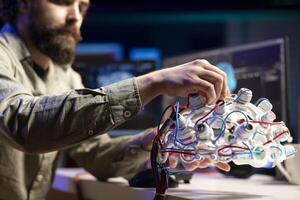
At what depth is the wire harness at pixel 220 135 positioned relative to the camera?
88 cm

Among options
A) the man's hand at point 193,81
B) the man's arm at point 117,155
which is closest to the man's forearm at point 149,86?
the man's hand at point 193,81

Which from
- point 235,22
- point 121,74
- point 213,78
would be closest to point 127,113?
point 213,78

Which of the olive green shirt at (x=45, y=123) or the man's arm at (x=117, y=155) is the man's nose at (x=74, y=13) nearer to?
the olive green shirt at (x=45, y=123)

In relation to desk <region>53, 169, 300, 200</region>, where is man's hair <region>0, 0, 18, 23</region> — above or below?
above

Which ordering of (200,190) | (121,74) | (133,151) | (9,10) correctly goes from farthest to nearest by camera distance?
1. (121,74)
2. (9,10)
3. (133,151)
4. (200,190)

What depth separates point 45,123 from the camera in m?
1.01

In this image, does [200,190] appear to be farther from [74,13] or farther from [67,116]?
[74,13]

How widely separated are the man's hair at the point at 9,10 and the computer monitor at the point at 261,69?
65 centimetres

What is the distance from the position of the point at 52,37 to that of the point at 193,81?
71 cm

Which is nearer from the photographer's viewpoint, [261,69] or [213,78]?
[213,78]

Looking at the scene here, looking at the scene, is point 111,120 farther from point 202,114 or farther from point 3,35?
point 3,35

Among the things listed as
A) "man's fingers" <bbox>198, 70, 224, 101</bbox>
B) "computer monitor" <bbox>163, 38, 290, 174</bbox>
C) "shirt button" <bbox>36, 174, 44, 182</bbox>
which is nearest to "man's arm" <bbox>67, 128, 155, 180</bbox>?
"shirt button" <bbox>36, 174, 44, 182</bbox>

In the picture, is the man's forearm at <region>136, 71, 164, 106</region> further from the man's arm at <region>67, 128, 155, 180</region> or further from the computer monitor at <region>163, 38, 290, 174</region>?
the computer monitor at <region>163, 38, 290, 174</region>

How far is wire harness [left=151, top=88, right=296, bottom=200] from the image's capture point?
0.88 meters
